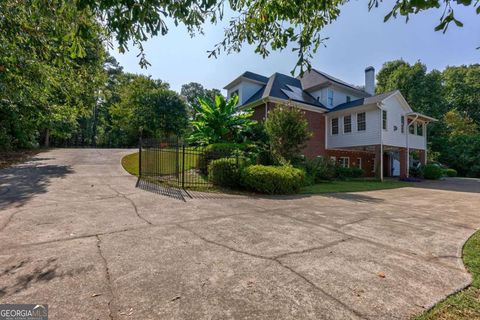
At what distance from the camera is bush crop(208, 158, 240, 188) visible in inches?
379

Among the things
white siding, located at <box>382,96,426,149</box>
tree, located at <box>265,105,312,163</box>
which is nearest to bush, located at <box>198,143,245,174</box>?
tree, located at <box>265,105,312,163</box>

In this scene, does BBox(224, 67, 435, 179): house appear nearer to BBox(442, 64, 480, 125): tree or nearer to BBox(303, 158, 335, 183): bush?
BBox(303, 158, 335, 183): bush

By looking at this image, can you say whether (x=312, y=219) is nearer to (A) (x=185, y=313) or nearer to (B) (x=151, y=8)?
(A) (x=185, y=313)

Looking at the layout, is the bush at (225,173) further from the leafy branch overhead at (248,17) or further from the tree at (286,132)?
the leafy branch overhead at (248,17)

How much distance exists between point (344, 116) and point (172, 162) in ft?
48.6

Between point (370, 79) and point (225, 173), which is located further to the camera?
point (370, 79)

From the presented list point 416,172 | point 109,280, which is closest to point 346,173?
point 416,172

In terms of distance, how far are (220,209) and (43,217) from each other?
12.1 feet

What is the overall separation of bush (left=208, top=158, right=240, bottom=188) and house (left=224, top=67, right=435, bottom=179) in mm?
8480

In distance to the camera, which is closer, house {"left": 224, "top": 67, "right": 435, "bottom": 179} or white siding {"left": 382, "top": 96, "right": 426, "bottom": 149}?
A: house {"left": 224, "top": 67, "right": 435, "bottom": 179}

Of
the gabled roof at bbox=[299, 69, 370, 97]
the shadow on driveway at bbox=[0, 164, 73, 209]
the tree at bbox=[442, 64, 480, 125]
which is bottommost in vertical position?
the shadow on driveway at bbox=[0, 164, 73, 209]

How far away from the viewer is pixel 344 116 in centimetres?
1934

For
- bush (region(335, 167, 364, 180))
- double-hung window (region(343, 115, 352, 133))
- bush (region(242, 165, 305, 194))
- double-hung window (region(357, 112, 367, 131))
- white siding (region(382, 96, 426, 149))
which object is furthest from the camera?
double-hung window (region(343, 115, 352, 133))

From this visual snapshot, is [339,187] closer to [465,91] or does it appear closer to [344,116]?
[344,116]
